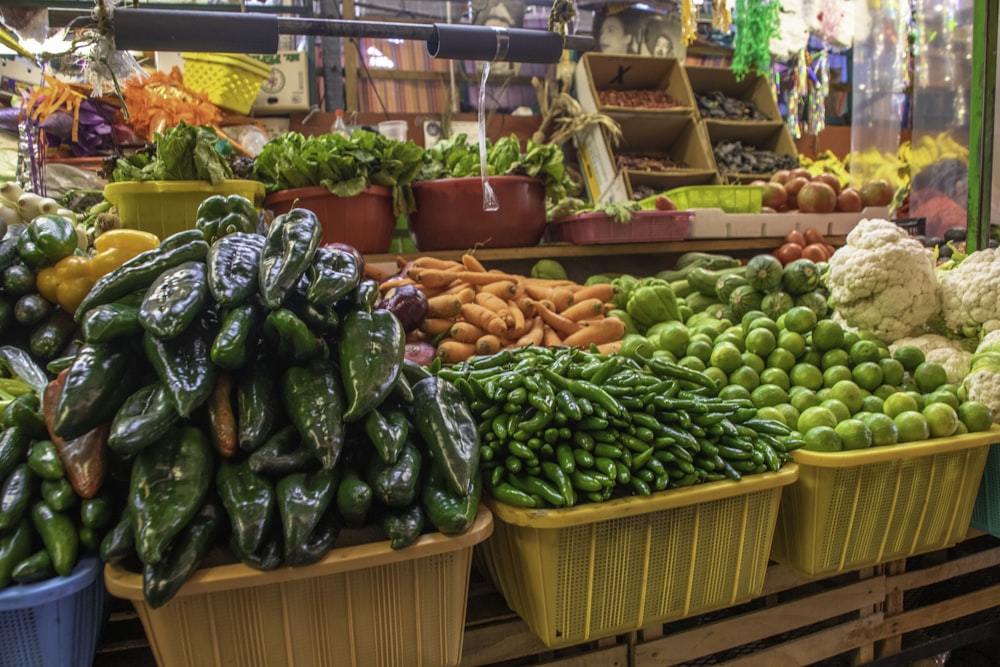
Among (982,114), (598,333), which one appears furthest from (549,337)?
(982,114)

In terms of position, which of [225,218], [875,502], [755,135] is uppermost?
[755,135]

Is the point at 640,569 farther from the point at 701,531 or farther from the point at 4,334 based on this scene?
the point at 4,334

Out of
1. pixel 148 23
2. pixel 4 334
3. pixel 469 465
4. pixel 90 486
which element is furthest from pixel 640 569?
pixel 148 23

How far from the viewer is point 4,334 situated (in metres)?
1.70

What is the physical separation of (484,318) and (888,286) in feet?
4.78

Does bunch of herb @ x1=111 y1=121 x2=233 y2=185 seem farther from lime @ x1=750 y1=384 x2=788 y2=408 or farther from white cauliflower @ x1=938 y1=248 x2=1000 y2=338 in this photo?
white cauliflower @ x1=938 y1=248 x2=1000 y2=338

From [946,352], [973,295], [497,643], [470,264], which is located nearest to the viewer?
[497,643]

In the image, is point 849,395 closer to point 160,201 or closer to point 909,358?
point 909,358

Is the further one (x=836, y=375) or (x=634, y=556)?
(x=836, y=375)

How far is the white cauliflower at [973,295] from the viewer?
2.32 meters

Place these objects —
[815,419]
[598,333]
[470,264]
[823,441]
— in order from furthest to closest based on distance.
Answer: [470,264] < [598,333] < [815,419] < [823,441]

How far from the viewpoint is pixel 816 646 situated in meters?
1.83

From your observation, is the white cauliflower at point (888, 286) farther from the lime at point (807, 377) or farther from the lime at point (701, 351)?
the lime at point (701, 351)

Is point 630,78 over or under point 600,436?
over
